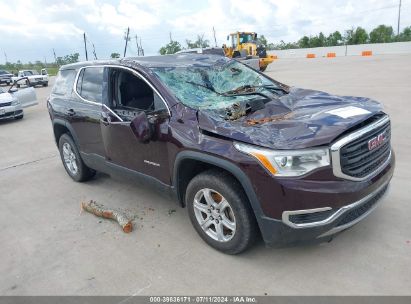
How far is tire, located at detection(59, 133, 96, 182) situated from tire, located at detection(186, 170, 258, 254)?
2500 mm

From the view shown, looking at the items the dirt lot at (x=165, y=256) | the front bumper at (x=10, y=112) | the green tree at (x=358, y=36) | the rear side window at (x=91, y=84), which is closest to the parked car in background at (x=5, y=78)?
the front bumper at (x=10, y=112)

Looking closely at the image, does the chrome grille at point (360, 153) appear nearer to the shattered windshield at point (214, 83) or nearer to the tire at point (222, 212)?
the tire at point (222, 212)

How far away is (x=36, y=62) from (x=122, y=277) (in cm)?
10670

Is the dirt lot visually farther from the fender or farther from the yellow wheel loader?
the yellow wheel loader

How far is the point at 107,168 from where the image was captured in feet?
15.1

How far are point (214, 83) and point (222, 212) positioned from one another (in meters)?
1.53

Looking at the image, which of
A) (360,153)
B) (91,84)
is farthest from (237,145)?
(91,84)

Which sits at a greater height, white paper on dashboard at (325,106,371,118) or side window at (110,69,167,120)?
side window at (110,69,167,120)

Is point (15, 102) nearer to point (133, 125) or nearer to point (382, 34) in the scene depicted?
point (133, 125)

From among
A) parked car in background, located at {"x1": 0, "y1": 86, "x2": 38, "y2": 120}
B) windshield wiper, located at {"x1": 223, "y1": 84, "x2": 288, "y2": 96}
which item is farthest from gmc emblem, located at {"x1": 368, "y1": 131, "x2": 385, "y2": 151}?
parked car in background, located at {"x1": 0, "y1": 86, "x2": 38, "y2": 120}

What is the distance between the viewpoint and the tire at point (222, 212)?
3027 millimetres

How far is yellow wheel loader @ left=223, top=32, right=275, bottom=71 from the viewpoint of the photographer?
24.1 m

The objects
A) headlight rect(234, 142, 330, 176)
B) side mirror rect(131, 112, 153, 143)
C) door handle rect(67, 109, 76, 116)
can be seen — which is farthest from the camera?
door handle rect(67, 109, 76, 116)

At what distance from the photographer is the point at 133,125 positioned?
11.6 feet
